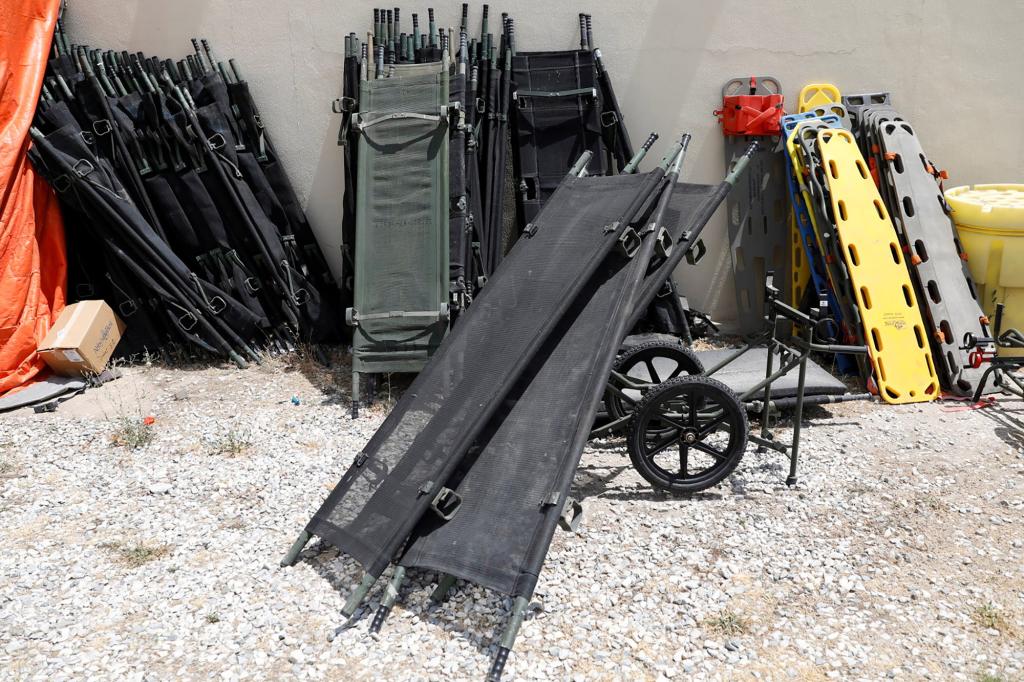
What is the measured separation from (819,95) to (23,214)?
537cm

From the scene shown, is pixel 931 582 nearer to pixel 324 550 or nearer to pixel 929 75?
pixel 324 550

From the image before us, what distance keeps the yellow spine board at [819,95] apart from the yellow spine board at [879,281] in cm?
40

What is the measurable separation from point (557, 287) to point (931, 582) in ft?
6.34

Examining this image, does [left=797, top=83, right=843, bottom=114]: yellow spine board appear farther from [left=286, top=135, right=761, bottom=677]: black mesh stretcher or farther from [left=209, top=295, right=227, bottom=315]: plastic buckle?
[left=209, top=295, right=227, bottom=315]: plastic buckle

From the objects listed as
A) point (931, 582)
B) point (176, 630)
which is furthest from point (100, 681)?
point (931, 582)

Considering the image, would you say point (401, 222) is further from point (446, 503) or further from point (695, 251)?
point (446, 503)

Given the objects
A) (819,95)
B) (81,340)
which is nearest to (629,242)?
(819,95)

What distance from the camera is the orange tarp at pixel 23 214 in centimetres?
518

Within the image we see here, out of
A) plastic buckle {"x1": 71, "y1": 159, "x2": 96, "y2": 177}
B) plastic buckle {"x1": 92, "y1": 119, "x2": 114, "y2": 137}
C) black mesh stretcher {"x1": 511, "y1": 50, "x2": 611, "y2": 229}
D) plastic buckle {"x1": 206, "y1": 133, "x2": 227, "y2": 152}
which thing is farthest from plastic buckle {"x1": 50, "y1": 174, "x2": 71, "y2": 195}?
black mesh stretcher {"x1": 511, "y1": 50, "x2": 611, "y2": 229}

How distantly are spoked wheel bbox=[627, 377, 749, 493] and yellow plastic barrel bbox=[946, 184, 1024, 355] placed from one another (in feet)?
8.41

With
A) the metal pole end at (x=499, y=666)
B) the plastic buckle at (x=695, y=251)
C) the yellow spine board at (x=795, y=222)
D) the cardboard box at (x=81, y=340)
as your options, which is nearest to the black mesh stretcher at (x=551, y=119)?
the yellow spine board at (x=795, y=222)

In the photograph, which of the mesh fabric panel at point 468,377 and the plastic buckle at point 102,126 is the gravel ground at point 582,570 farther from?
the plastic buckle at point 102,126

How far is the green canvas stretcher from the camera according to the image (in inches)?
196

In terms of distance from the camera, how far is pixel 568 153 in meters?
5.72
